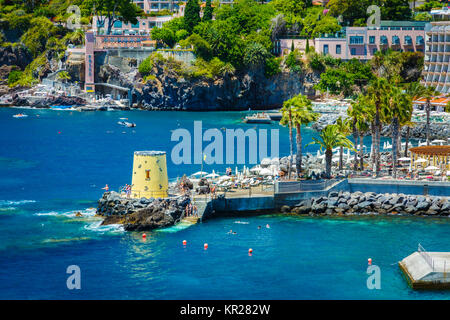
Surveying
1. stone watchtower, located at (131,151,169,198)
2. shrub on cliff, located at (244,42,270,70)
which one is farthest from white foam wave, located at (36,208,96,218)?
shrub on cliff, located at (244,42,270,70)

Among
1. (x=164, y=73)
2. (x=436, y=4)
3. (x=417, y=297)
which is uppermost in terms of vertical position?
(x=436, y=4)

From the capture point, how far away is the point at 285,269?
63.6 metres

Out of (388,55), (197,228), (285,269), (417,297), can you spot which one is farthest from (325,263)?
(388,55)

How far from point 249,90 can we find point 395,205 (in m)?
103

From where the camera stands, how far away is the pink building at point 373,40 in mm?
178750

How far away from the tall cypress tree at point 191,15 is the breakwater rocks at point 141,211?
113769mm

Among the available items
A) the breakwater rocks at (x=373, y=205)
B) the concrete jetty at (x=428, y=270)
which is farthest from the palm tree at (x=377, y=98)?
the concrete jetty at (x=428, y=270)

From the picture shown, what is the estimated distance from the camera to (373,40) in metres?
180

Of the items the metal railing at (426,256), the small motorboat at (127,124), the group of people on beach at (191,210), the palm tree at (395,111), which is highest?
the palm tree at (395,111)

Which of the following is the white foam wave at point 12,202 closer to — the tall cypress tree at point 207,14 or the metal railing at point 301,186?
the metal railing at point 301,186

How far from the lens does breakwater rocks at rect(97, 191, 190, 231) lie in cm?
7400

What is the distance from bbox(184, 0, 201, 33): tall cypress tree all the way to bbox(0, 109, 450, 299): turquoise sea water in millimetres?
95214
